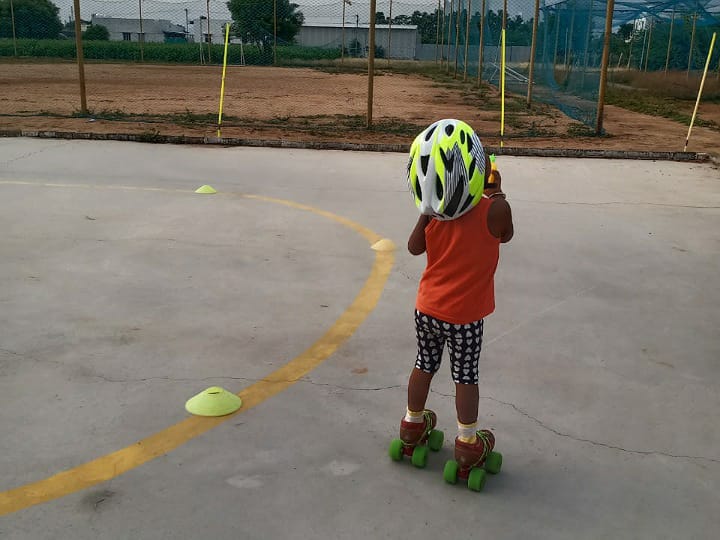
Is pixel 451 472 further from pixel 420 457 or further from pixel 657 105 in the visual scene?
pixel 657 105

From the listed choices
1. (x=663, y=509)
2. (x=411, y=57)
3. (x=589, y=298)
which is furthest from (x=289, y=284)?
(x=411, y=57)

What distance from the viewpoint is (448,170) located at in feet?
8.60

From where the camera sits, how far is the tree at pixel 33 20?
119 ft

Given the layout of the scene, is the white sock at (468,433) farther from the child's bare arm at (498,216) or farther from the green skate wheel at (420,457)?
the child's bare arm at (498,216)

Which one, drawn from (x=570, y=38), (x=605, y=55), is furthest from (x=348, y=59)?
(x=605, y=55)

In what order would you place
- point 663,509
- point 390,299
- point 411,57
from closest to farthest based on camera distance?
1. point 663,509
2. point 390,299
3. point 411,57

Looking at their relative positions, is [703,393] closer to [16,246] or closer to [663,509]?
[663,509]

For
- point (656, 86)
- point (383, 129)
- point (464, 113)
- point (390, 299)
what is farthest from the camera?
point (656, 86)

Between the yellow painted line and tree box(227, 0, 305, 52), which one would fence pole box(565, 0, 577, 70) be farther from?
tree box(227, 0, 305, 52)

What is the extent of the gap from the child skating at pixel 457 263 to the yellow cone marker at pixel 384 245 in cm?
306

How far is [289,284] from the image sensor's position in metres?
5.09

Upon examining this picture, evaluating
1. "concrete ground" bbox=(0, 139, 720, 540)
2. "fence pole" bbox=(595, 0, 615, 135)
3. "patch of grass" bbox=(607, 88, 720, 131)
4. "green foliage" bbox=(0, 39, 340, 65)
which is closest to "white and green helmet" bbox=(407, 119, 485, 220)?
"concrete ground" bbox=(0, 139, 720, 540)

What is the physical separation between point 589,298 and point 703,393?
1395 mm

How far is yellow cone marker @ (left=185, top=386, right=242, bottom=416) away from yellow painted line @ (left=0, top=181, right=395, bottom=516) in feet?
0.11
